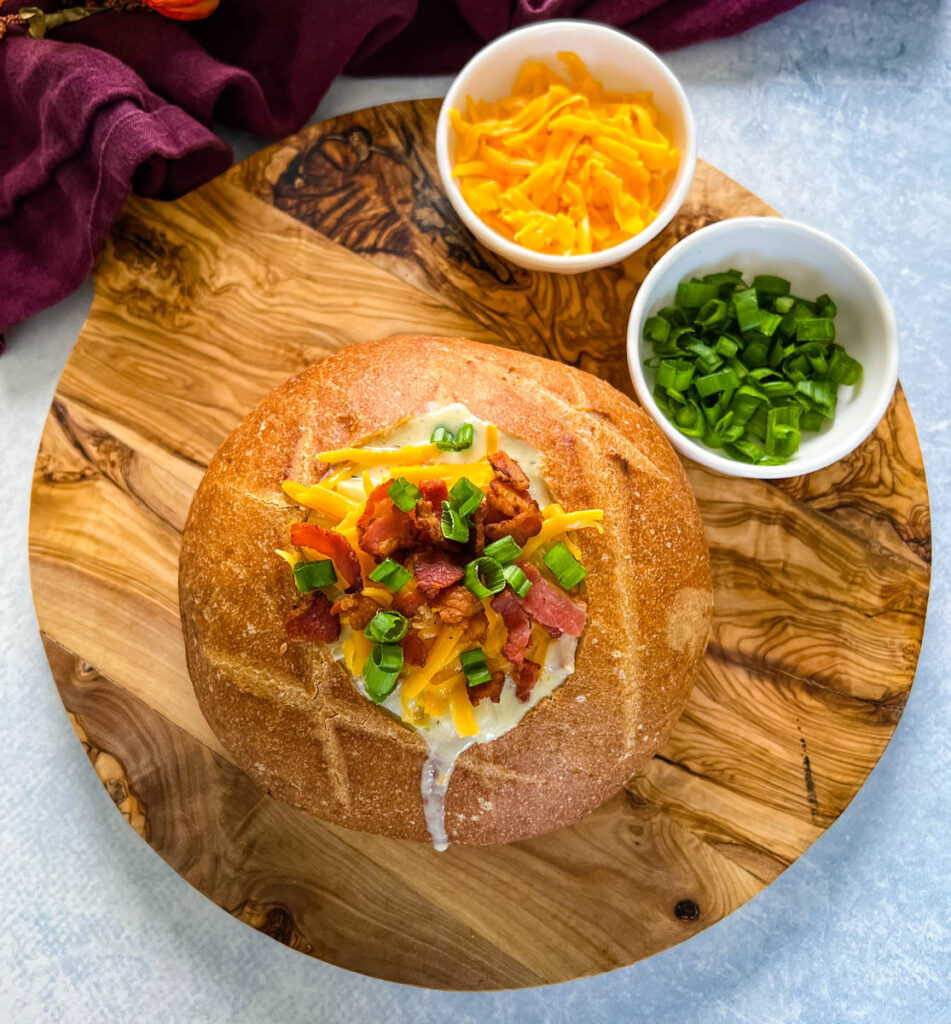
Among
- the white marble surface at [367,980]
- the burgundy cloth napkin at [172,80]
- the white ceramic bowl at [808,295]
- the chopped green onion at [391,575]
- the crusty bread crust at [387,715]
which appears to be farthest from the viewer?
→ the white marble surface at [367,980]

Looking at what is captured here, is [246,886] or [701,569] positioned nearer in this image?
[701,569]

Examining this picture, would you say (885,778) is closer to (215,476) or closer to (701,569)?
(701,569)

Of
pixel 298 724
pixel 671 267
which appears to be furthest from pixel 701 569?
pixel 298 724

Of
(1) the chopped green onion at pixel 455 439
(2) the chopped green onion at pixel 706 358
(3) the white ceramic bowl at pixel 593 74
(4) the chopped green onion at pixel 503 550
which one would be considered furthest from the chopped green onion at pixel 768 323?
(4) the chopped green onion at pixel 503 550

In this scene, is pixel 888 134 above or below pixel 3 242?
above

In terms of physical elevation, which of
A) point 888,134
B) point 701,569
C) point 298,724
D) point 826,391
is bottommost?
Answer: point 298,724

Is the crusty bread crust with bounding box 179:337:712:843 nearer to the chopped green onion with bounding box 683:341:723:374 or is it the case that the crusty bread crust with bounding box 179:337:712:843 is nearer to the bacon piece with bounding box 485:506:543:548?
the bacon piece with bounding box 485:506:543:548

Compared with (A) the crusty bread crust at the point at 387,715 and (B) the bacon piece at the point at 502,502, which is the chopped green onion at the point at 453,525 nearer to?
(B) the bacon piece at the point at 502,502

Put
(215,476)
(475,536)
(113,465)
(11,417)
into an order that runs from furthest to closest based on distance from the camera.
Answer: (11,417), (113,465), (215,476), (475,536)
